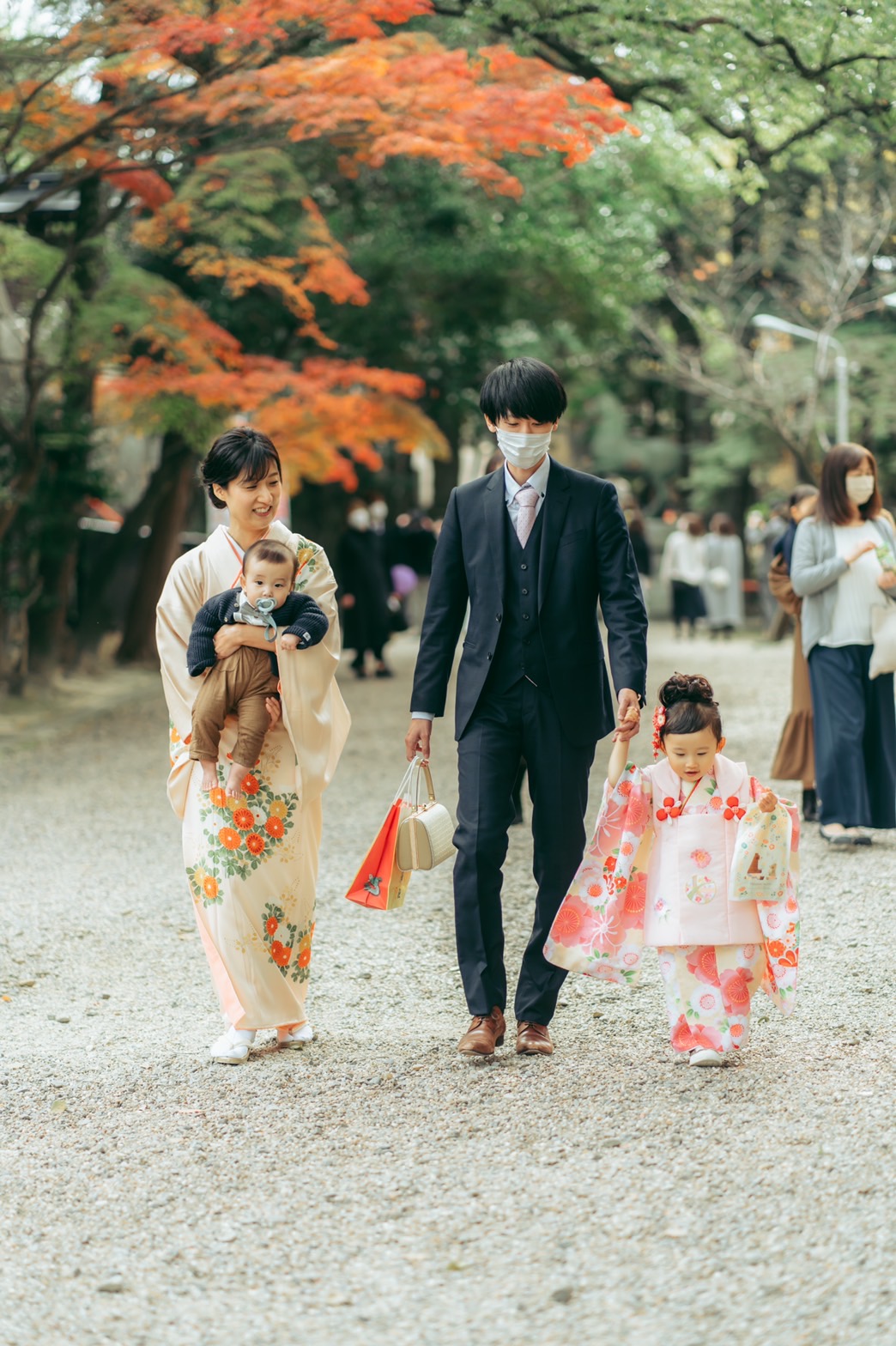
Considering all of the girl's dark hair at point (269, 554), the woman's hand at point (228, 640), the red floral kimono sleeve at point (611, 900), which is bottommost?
the red floral kimono sleeve at point (611, 900)

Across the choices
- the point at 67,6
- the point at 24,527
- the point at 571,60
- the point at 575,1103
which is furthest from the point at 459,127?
the point at 575,1103

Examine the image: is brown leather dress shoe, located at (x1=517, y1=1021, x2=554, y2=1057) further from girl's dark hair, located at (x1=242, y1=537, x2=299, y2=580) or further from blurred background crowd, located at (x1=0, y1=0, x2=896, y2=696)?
blurred background crowd, located at (x1=0, y1=0, x2=896, y2=696)

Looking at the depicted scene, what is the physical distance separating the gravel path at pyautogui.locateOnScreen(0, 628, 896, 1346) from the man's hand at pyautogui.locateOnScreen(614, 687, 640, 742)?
3.07ft

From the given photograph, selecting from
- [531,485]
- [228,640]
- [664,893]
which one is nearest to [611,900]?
[664,893]

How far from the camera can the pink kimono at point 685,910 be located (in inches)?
167

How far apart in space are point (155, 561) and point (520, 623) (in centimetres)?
1388

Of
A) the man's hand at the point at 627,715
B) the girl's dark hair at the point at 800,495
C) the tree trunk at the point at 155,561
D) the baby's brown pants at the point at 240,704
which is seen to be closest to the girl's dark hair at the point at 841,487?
the girl's dark hair at the point at 800,495

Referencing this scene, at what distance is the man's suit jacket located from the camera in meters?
4.36

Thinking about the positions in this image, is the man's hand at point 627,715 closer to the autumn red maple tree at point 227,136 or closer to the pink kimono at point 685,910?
the pink kimono at point 685,910

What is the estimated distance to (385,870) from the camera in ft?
14.6

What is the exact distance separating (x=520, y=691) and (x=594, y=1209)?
1.50m

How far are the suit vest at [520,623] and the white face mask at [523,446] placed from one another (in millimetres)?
146

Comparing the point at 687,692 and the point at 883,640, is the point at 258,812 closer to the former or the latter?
the point at 687,692

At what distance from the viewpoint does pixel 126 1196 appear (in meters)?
3.60
